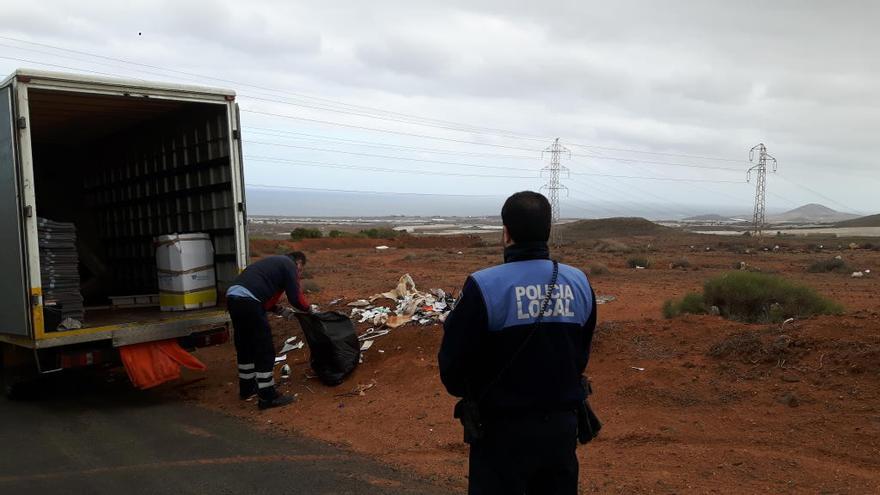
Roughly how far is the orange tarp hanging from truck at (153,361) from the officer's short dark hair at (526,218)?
5.96m

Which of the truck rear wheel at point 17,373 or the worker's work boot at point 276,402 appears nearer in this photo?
the worker's work boot at point 276,402

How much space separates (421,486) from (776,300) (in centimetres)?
683

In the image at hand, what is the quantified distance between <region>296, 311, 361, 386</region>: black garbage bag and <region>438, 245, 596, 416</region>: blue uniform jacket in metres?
5.16

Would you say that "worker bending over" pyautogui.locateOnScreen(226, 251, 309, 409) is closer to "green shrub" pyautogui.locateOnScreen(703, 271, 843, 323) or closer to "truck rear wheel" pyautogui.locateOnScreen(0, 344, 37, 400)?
"truck rear wheel" pyautogui.locateOnScreen(0, 344, 37, 400)

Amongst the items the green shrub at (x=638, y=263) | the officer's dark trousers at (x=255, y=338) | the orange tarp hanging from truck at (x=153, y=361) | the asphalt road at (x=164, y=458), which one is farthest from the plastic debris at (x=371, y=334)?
the green shrub at (x=638, y=263)

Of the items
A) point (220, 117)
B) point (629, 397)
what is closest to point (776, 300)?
point (629, 397)

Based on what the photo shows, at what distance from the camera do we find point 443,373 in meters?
2.82

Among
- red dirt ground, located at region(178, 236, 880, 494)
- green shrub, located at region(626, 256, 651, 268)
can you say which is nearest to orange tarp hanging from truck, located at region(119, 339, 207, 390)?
red dirt ground, located at region(178, 236, 880, 494)

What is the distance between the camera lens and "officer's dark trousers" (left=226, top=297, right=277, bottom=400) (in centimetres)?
711

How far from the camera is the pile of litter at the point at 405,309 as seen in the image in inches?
372

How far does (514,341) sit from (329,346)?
A: 5.36 meters

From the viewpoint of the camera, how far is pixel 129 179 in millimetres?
10648

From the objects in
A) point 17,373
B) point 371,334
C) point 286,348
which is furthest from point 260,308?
point 17,373

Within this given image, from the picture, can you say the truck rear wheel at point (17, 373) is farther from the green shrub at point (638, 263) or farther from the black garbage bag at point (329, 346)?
the green shrub at point (638, 263)
